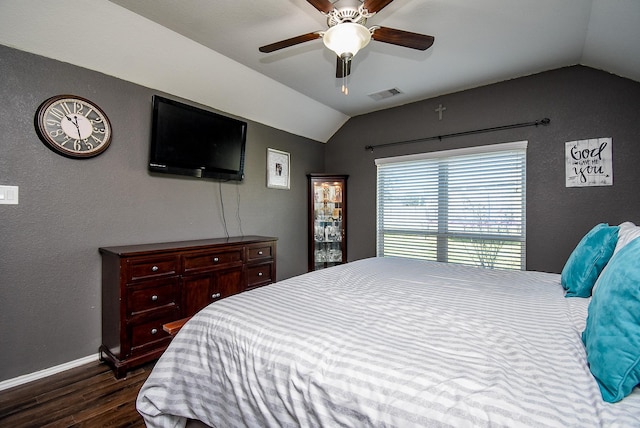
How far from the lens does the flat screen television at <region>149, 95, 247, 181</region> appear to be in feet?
8.70

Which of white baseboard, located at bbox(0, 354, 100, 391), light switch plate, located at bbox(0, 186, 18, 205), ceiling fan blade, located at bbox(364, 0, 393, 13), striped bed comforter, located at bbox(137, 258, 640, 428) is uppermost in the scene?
ceiling fan blade, located at bbox(364, 0, 393, 13)

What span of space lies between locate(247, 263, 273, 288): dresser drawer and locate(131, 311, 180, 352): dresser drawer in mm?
819

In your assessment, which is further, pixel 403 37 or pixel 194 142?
pixel 194 142

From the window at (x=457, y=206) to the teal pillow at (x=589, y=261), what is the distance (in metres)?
1.61

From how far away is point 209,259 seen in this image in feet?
8.78

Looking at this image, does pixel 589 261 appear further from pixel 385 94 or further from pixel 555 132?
pixel 385 94

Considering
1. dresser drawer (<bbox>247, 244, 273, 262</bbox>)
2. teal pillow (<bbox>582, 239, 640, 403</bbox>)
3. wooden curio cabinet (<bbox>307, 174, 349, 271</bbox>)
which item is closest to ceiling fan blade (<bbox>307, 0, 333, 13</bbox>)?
teal pillow (<bbox>582, 239, 640, 403</bbox>)

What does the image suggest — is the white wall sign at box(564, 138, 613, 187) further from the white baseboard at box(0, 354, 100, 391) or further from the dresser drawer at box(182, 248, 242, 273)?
the white baseboard at box(0, 354, 100, 391)

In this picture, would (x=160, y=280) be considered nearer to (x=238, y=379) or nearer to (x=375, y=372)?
(x=238, y=379)

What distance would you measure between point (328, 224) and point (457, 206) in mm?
1842

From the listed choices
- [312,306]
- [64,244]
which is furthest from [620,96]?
[64,244]

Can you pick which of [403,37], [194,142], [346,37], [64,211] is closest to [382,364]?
[346,37]

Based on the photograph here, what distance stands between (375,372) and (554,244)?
3.13 metres

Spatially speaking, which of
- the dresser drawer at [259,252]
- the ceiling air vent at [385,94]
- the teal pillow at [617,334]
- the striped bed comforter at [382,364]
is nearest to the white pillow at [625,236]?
the striped bed comforter at [382,364]
